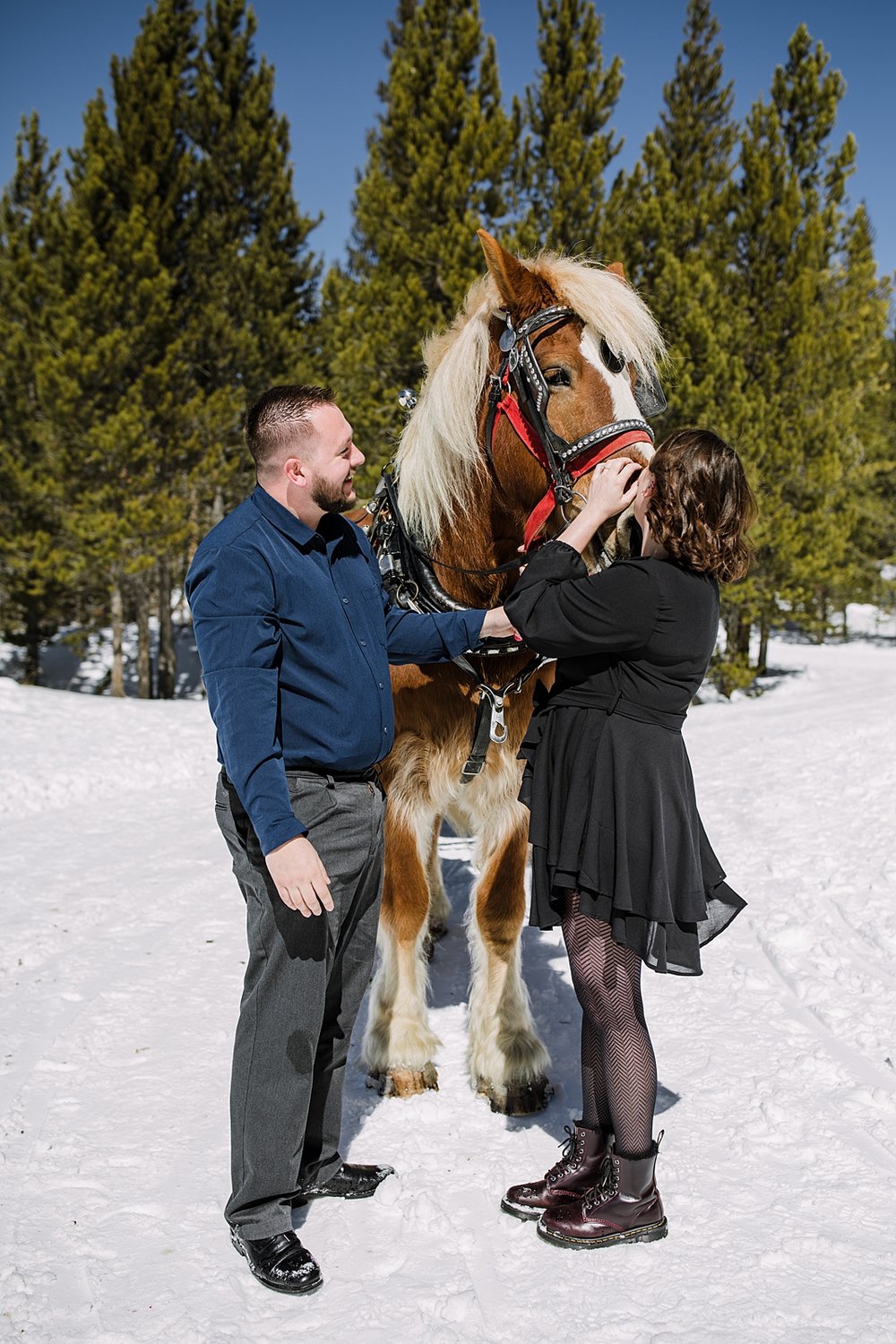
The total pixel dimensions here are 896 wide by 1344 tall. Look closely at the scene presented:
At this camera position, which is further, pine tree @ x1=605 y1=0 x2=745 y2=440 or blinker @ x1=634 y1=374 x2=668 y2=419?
pine tree @ x1=605 y1=0 x2=745 y2=440

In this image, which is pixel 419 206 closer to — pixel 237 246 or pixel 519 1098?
pixel 237 246

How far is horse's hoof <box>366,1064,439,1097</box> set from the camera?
3084 millimetres

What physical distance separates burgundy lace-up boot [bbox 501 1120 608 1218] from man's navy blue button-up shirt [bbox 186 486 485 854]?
124 cm

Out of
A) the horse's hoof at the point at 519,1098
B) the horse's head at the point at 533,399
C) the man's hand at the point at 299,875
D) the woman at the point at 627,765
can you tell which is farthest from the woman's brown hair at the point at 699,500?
the horse's hoof at the point at 519,1098

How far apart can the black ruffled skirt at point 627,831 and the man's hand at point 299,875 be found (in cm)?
63

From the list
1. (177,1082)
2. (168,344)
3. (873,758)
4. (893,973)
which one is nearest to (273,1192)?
(177,1082)

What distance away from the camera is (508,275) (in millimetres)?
2590

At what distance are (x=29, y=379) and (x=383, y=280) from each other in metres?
6.48

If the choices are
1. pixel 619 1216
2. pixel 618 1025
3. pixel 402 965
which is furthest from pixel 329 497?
pixel 619 1216

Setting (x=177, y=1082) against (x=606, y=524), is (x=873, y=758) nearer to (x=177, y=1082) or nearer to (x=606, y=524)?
(x=606, y=524)

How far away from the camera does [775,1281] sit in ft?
6.86

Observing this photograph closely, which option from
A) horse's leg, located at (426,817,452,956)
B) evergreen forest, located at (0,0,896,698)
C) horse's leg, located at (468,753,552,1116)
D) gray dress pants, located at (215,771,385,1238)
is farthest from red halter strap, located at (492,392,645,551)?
evergreen forest, located at (0,0,896,698)

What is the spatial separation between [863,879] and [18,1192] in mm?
4090

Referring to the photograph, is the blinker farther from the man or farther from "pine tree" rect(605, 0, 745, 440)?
"pine tree" rect(605, 0, 745, 440)
